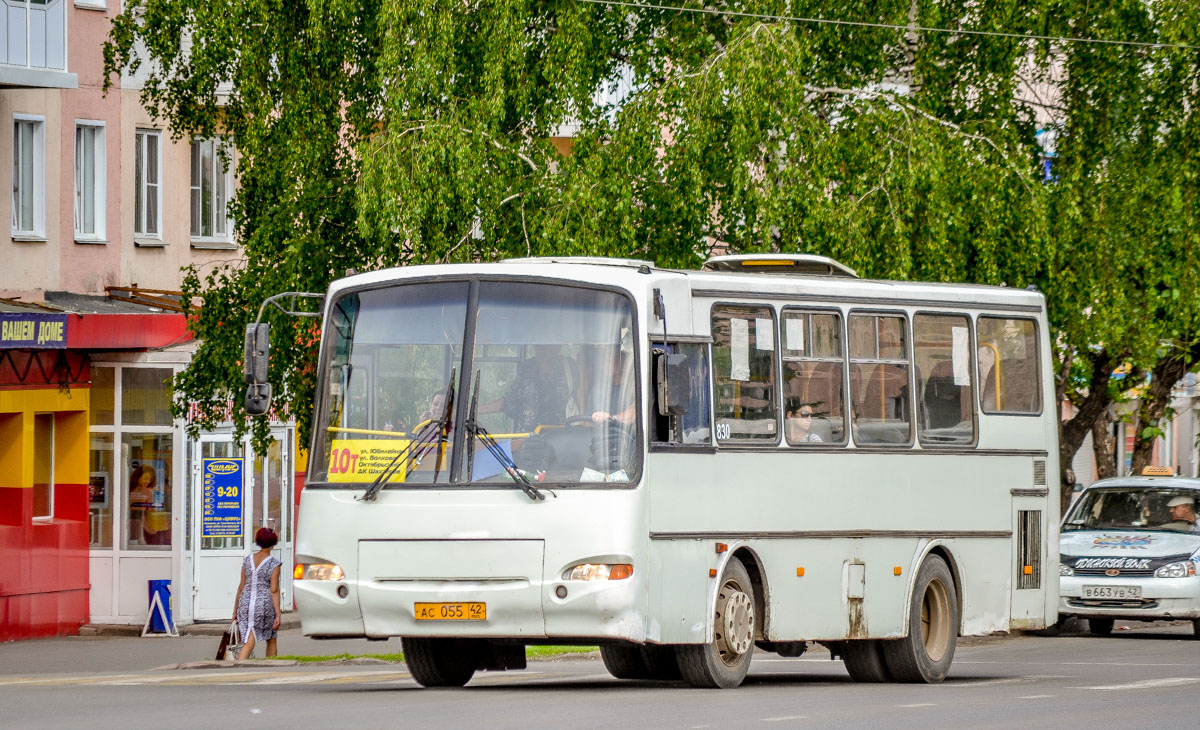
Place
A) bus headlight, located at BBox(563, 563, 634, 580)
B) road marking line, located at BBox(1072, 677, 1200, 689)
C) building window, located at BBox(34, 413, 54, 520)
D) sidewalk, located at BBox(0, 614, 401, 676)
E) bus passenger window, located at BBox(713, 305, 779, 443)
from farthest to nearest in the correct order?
building window, located at BBox(34, 413, 54, 520) → sidewalk, located at BBox(0, 614, 401, 676) → road marking line, located at BBox(1072, 677, 1200, 689) → bus passenger window, located at BBox(713, 305, 779, 443) → bus headlight, located at BBox(563, 563, 634, 580)

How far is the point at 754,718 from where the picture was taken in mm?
14078

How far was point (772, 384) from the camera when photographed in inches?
679

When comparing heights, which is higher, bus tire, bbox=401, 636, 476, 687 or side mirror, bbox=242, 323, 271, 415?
side mirror, bbox=242, 323, 271, 415

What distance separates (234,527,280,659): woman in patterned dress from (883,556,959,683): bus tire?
7.16m

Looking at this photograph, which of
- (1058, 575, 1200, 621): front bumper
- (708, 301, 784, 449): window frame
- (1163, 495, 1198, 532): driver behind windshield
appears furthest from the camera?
(1163, 495, 1198, 532): driver behind windshield

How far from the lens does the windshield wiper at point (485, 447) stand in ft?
51.2

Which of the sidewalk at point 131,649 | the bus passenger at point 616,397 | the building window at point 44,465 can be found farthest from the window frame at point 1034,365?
the building window at point 44,465

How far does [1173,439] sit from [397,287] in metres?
54.0

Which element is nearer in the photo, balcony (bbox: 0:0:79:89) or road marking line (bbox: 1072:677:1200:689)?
road marking line (bbox: 1072:677:1200:689)

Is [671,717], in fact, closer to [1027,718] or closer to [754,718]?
[754,718]

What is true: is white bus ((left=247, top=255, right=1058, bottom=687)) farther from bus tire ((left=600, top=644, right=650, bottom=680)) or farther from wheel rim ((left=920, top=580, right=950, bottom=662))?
wheel rim ((left=920, top=580, right=950, bottom=662))

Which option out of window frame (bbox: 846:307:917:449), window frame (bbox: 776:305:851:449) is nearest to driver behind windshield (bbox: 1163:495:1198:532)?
window frame (bbox: 846:307:917:449)

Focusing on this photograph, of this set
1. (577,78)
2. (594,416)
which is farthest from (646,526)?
(577,78)

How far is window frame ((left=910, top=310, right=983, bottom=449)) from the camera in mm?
18672
